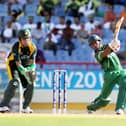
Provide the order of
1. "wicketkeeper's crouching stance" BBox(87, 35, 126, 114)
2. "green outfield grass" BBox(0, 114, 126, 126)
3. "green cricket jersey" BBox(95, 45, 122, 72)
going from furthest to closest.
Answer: "green cricket jersey" BBox(95, 45, 122, 72), "wicketkeeper's crouching stance" BBox(87, 35, 126, 114), "green outfield grass" BBox(0, 114, 126, 126)

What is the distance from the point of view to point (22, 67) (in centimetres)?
1208

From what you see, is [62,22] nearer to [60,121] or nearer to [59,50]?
[59,50]

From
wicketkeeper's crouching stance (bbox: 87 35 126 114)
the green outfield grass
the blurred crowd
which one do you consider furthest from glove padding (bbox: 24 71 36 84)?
the blurred crowd

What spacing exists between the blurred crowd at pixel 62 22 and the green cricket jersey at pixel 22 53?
242 inches

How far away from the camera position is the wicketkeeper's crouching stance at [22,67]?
11883mm

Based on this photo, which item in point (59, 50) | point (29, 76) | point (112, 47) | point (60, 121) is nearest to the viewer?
point (60, 121)

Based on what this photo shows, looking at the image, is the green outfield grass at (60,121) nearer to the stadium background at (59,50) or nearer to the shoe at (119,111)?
the shoe at (119,111)

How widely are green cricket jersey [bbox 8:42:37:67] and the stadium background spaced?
259 cm

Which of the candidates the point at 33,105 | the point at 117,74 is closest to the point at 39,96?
the point at 33,105

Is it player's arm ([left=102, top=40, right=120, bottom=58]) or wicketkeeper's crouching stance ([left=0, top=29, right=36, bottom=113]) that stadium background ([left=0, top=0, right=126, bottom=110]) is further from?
player's arm ([left=102, top=40, right=120, bottom=58])

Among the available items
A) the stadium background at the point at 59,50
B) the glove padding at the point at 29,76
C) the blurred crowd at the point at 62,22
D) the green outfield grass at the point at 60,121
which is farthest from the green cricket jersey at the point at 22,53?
the blurred crowd at the point at 62,22

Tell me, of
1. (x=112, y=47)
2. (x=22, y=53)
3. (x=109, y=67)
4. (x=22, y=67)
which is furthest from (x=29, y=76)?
(x=112, y=47)

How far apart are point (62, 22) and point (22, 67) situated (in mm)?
8222

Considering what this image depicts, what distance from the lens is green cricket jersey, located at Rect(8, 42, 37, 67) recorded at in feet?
39.1
